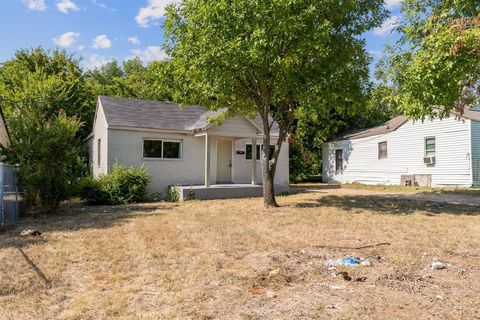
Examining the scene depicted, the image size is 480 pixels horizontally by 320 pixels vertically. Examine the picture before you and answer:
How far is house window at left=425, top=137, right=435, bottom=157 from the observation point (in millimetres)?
20627

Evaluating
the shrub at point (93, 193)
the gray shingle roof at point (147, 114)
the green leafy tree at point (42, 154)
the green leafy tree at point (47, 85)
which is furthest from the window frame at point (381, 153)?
the green leafy tree at point (42, 154)

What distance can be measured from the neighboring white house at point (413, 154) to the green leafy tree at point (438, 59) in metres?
6.44

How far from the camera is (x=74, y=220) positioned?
1078 centimetres

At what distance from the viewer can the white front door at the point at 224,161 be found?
62.4 ft

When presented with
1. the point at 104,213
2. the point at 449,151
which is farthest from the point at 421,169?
the point at 104,213

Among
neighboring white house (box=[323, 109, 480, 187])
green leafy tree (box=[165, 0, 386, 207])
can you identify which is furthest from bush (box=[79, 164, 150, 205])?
neighboring white house (box=[323, 109, 480, 187])

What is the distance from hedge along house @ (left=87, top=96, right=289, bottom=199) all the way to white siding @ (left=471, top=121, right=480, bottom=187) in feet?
29.9

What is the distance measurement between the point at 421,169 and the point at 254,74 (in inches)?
535

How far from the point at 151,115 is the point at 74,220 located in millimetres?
7986

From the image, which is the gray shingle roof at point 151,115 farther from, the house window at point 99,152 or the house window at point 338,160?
the house window at point 338,160

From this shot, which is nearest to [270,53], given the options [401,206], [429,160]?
[401,206]

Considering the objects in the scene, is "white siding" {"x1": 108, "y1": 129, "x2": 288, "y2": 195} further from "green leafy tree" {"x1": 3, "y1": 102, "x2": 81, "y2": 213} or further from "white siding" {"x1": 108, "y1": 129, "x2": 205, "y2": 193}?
"green leafy tree" {"x1": 3, "y1": 102, "x2": 81, "y2": 213}

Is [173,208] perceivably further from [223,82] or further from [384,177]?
[384,177]

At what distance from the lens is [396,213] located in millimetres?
11203
